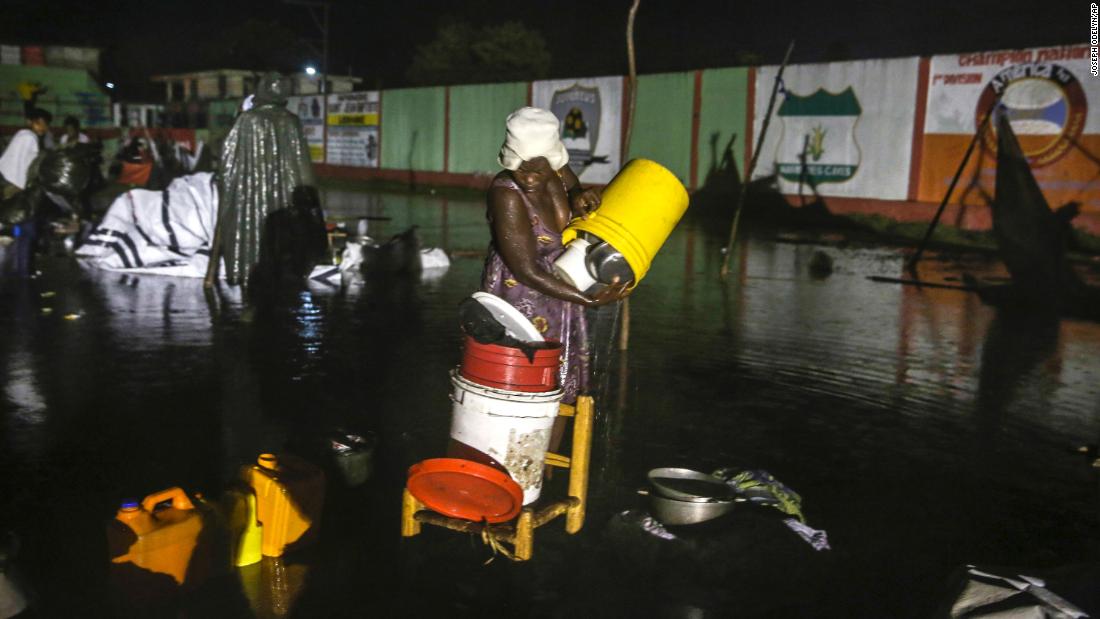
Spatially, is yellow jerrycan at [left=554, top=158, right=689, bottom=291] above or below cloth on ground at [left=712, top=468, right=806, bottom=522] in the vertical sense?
above

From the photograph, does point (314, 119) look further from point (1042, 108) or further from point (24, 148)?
point (1042, 108)

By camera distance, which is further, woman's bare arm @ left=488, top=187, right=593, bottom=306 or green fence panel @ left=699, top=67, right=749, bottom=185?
green fence panel @ left=699, top=67, right=749, bottom=185

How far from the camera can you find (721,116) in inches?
918

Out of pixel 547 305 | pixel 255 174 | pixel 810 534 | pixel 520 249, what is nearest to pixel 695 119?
pixel 255 174

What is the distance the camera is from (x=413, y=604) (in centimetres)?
328

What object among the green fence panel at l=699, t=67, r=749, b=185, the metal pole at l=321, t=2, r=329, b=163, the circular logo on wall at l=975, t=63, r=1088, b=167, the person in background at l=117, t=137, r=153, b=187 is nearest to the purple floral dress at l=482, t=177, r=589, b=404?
the circular logo on wall at l=975, t=63, r=1088, b=167

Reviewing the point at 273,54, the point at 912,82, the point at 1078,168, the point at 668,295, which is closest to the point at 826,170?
the point at 912,82

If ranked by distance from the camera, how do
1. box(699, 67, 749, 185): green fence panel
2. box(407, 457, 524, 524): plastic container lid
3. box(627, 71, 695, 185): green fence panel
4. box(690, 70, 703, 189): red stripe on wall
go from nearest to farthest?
box(407, 457, 524, 524): plastic container lid < box(699, 67, 749, 185): green fence panel < box(690, 70, 703, 189): red stripe on wall < box(627, 71, 695, 185): green fence panel

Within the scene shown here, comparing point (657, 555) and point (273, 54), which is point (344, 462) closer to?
point (657, 555)

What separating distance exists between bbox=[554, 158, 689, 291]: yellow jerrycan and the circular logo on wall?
51.4 ft

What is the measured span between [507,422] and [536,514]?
15.6 inches

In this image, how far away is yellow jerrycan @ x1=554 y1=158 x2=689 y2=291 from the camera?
3.64 m

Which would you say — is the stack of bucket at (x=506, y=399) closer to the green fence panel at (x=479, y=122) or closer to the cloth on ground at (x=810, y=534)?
the cloth on ground at (x=810, y=534)

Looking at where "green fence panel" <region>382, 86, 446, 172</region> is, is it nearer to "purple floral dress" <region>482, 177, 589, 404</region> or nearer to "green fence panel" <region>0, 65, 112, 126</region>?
"green fence panel" <region>0, 65, 112, 126</region>
